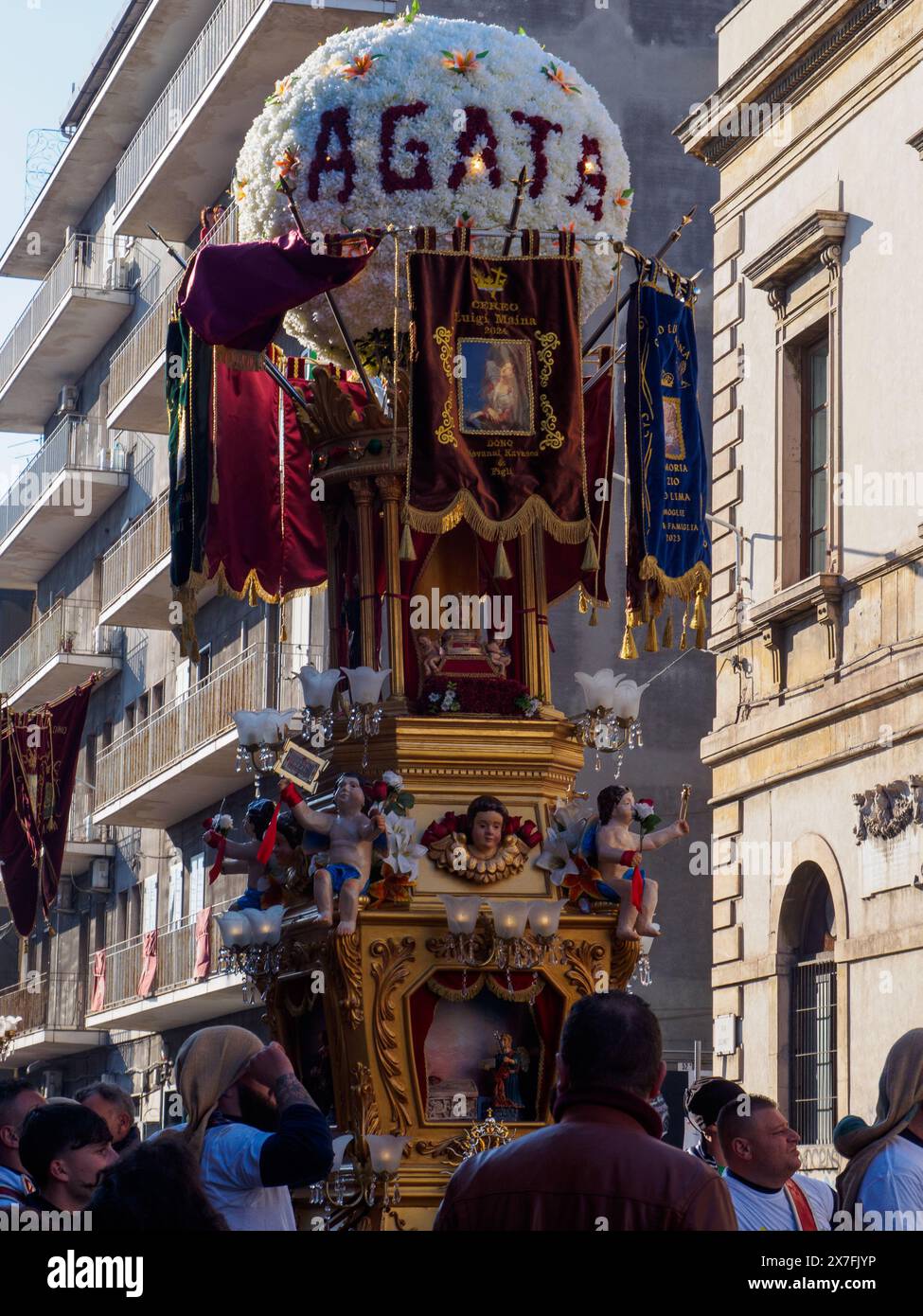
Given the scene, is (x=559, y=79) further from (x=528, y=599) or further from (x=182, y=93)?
(x=182, y=93)

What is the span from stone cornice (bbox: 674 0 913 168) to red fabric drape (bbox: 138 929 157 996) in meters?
13.4

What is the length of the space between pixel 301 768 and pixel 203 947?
54.9ft

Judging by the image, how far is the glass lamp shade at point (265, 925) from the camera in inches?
431

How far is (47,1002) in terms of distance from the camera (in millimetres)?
37562

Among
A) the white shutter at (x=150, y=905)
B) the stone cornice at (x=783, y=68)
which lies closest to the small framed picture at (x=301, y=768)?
the stone cornice at (x=783, y=68)

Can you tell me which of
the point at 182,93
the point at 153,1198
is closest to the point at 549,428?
the point at 153,1198

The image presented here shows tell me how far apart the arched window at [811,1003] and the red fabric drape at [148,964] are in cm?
1269

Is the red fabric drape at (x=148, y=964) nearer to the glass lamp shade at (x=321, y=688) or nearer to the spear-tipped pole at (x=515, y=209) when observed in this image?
the glass lamp shade at (x=321, y=688)

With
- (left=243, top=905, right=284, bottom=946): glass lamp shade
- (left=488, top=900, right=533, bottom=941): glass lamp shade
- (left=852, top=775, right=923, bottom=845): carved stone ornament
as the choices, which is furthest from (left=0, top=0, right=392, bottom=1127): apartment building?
(left=488, top=900, right=533, bottom=941): glass lamp shade

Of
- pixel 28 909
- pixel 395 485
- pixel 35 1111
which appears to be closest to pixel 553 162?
pixel 395 485

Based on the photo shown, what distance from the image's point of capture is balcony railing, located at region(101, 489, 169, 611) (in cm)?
3016

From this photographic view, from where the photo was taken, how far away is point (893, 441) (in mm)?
17516

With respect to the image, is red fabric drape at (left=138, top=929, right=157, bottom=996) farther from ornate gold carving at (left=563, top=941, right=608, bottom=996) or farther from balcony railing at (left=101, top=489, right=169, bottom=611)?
ornate gold carving at (left=563, top=941, right=608, bottom=996)
